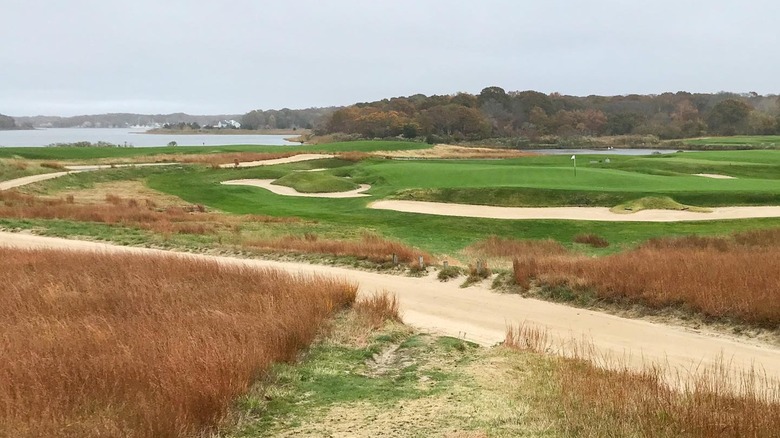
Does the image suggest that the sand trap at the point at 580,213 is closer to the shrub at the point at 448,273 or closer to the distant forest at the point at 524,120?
the shrub at the point at 448,273

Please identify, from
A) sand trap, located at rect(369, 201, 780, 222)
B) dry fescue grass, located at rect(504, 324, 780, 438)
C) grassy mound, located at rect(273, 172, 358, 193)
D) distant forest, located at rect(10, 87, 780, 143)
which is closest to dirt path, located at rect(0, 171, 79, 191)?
grassy mound, located at rect(273, 172, 358, 193)

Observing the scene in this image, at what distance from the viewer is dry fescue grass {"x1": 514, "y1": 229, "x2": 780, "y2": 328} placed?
38.3 feet

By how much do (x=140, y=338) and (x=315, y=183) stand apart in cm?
3939

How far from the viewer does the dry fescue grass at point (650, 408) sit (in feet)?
19.6

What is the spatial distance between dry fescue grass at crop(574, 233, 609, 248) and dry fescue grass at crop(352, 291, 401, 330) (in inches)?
549

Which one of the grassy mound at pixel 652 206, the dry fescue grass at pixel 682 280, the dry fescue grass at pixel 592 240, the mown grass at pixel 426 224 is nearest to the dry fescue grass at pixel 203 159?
the mown grass at pixel 426 224

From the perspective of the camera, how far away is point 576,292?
14.3 meters

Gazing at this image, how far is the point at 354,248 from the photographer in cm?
2027

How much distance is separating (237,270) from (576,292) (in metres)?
7.73

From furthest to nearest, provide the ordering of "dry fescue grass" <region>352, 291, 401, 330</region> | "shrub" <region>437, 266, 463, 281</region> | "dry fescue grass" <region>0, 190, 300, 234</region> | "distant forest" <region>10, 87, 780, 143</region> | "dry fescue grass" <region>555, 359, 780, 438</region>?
"distant forest" <region>10, 87, 780, 143</region>
"dry fescue grass" <region>0, 190, 300, 234</region>
"shrub" <region>437, 266, 463, 281</region>
"dry fescue grass" <region>352, 291, 401, 330</region>
"dry fescue grass" <region>555, 359, 780, 438</region>

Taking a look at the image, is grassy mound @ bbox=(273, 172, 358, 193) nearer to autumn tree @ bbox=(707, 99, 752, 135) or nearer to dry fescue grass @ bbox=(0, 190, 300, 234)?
dry fescue grass @ bbox=(0, 190, 300, 234)

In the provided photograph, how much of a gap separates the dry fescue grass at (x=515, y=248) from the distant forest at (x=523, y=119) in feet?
329

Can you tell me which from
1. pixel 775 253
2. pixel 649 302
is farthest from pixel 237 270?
pixel 775 253

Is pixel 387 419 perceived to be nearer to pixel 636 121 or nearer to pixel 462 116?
pixel 462 116
